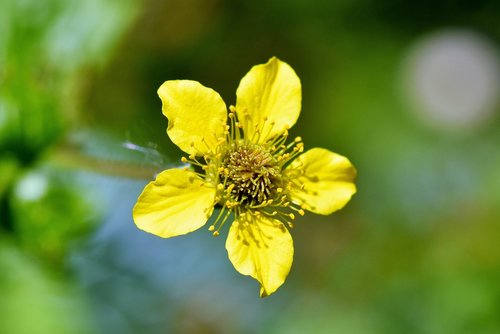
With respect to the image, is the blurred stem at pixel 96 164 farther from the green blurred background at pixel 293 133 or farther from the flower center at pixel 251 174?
the flower center at pixel 251 174

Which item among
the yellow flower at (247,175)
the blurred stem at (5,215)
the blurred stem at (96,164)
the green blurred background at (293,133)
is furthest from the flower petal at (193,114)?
the blurred stem at (5,215)

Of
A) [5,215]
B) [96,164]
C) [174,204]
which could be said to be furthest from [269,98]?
[5,215]

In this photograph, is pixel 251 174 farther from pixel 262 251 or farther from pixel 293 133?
pixel 293 133

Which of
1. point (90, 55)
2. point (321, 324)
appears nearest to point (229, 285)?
point (321, 324)

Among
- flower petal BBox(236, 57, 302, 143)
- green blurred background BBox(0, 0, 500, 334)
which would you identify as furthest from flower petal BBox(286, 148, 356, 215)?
green blurred background BBox(0, 0, 500, 334)

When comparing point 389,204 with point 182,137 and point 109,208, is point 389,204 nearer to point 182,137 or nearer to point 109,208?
point 109,208

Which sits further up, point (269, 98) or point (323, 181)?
point (269, 98)
